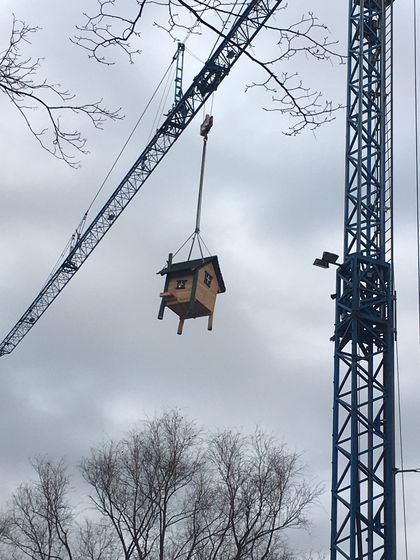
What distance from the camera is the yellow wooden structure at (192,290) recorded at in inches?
700

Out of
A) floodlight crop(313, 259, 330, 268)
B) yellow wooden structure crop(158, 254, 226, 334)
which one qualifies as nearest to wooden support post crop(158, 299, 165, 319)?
yellow wooden structure crop(158, 254, 226, 334)

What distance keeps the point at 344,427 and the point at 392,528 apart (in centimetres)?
272

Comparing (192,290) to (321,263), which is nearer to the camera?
(192,290)

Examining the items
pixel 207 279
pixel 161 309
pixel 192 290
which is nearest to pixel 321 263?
pixel 207 279

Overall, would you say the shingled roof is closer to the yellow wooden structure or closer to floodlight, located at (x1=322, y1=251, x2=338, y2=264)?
the yellow wooden structure

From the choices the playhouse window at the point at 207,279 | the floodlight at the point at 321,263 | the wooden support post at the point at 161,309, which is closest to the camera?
the playhouse window at the point at 207,279

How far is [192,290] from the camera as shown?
58.0 feet

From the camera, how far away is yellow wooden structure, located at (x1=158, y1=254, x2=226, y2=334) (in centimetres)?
1778

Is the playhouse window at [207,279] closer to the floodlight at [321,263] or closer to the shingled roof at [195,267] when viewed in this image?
the shingled roof at [195,267]

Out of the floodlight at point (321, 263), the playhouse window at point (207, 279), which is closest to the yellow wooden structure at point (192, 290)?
the playhouse window at point (207, 279)

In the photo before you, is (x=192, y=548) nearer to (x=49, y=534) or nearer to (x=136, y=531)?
(x=136, y=531)

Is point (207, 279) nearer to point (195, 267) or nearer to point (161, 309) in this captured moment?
point (195, 267)

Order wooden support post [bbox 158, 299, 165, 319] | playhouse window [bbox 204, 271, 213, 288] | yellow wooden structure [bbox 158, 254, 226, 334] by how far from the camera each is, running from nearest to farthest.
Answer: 1. yellow wooden structure [bbox 158, 254, 226, 334]
2. playhouse window [bbox 204, 271, 213, 288]
3. wooden support post [bbox 158, 299, 165, 319]

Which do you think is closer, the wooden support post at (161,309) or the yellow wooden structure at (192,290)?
the yellow wooden structure at (192,290)
